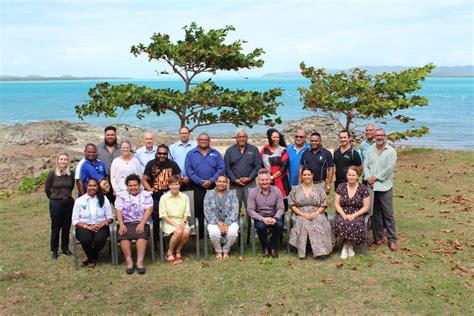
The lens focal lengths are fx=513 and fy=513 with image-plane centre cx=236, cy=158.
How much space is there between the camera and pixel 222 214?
26.3ft

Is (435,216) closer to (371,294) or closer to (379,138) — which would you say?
(379,138)

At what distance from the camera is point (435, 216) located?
1023cm

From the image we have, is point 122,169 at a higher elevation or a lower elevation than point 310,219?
higher

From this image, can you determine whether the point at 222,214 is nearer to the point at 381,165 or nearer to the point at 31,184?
the point at 381,165

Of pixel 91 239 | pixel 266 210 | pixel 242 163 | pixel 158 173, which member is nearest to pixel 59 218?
pixel 91 239

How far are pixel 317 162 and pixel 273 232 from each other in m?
1.35

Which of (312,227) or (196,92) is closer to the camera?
(312,227)

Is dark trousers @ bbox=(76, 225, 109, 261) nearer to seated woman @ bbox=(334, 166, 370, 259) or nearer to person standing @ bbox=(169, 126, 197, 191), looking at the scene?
person standing @ bbox=(169, 126, 197, 191)

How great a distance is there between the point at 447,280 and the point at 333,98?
934 cm

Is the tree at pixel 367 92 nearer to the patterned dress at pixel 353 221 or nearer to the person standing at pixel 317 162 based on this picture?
the person standing at pixel 317 162

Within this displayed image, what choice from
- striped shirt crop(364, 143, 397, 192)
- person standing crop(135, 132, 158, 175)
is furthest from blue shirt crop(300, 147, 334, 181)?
person standing crop(135, 132, 158, 175)

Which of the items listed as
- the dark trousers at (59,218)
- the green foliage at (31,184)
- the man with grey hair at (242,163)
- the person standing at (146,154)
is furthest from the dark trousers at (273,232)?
the green foliage at (31,184)

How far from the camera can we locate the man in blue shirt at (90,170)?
7.92m

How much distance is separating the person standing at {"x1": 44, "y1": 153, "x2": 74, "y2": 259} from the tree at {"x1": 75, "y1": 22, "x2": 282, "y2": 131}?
8.27 feet
